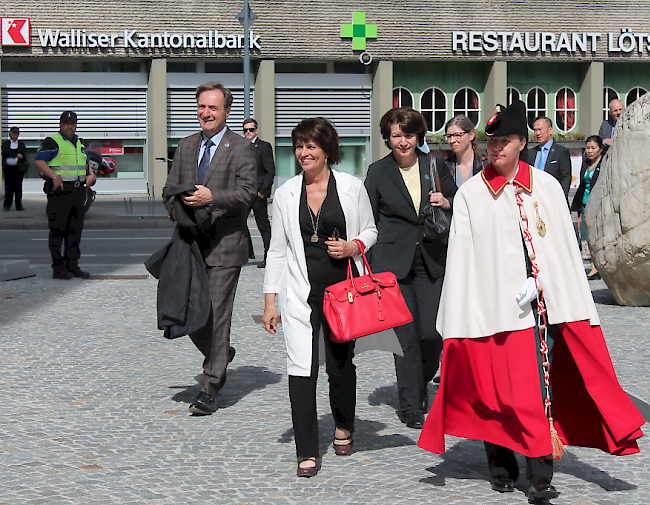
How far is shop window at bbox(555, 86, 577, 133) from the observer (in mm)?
36500

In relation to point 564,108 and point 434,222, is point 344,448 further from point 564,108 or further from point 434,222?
point 564,108

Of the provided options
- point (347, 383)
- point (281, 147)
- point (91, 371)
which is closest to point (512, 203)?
point (347, 383)

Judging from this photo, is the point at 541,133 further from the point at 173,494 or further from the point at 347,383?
the point at 173,494

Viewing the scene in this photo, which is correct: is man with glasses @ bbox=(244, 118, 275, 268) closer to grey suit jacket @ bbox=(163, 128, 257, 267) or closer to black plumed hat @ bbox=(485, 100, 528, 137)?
grey suit jacket @ bbox=(163, 128, 257, 267)

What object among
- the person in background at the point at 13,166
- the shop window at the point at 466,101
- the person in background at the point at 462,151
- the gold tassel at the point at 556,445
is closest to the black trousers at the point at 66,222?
the person in background at the point at 462,151

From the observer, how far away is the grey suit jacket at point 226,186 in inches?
240

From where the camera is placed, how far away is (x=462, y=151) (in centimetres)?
678

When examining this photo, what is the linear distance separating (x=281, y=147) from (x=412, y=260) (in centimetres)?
2891

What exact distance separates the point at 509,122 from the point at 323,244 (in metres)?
1.14

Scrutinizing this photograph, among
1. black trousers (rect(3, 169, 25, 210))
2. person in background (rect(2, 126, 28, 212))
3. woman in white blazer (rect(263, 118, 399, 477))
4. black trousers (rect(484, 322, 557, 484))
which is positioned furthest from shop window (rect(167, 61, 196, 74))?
black trousers (rect(484, 322, 557, 484))

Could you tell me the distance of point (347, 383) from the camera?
5105 mm

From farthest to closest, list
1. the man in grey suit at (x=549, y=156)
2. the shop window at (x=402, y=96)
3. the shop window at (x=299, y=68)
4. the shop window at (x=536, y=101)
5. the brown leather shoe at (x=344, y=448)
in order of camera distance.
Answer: the shop window at (x=536, y=101) < the shop window at (x=402, y=96) < the shop window at (x=299, y=68) < the man in grey suit at (x=549, y=156) < the brown leather shoe at (x=344, y=448)

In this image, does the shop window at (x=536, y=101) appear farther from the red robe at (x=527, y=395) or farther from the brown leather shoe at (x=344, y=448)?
the red robe at (x=527, y=395)

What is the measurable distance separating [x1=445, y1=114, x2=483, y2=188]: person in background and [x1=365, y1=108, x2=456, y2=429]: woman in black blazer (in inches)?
20.2
